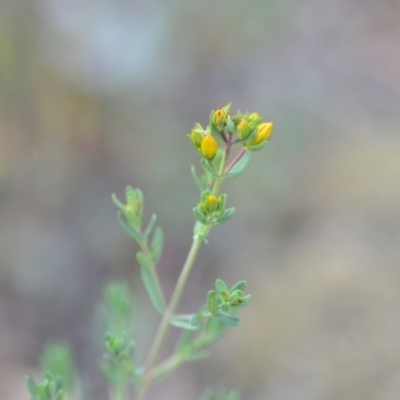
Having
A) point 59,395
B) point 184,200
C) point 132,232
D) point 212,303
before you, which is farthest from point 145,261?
point 184,200

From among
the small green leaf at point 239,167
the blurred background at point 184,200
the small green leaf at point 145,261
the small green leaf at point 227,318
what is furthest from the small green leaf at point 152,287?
the blurred background at point 184,200

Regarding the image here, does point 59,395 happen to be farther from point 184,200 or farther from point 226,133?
point 184,200

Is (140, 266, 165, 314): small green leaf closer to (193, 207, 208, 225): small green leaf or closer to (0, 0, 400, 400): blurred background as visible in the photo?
(193, 207, 208, 225): small green leaf

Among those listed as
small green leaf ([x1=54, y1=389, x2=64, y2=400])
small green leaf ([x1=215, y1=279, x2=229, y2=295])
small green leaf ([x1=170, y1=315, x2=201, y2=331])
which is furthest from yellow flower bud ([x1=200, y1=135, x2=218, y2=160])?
small green leaf ([x1=54, y1=389, x2=64, y2=400])

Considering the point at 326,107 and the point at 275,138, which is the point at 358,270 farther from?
the point at 326,107

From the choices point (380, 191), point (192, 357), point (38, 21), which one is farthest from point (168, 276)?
point (192, 357)

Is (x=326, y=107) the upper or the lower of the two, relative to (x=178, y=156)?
upper
